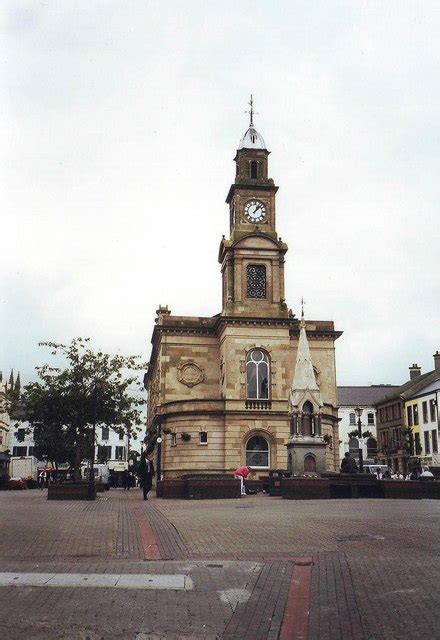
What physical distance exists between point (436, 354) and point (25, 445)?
64.3 metres

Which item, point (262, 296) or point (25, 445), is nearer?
point (262, 296)

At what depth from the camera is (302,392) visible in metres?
38.4

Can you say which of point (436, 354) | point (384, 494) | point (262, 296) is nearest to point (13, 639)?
point (384, 494)

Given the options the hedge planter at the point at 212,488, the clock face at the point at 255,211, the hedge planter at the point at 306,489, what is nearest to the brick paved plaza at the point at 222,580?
the hedge planter at the point at 306,489

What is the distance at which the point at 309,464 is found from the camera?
119ft

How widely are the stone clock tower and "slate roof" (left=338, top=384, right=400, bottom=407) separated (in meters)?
46.6

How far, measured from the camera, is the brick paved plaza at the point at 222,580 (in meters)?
8.18

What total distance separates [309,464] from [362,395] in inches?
2528

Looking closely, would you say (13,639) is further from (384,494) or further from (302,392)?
(302,392)

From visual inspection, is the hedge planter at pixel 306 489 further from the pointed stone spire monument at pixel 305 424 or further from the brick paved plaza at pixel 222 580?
the brick paved plaza at pixel 222 580

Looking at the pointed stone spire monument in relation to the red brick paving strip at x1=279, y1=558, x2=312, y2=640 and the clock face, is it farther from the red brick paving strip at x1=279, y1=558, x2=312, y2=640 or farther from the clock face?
the red brick paving strip at x1=279, y1=558, x2=312, y2=640

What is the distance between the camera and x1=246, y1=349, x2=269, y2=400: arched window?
49.6 meters

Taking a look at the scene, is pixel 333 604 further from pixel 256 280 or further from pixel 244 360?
pixel 256 280

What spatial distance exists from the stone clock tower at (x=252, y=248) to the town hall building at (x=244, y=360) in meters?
0.07
